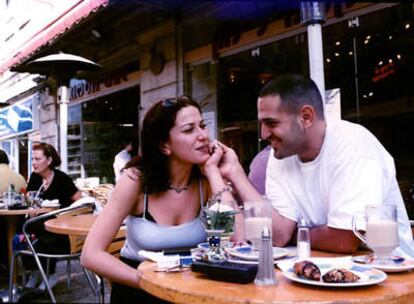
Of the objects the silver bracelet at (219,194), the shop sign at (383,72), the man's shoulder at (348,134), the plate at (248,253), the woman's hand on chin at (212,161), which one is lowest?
the plate at (248,253)

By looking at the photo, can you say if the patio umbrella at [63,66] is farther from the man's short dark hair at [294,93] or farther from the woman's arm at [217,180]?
the man's short dark hair at [294,93]

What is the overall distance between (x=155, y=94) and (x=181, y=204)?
535 centimetres

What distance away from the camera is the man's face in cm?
204

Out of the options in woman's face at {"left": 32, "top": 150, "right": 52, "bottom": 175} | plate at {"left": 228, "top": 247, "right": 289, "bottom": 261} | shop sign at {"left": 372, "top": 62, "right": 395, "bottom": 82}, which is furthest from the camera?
woman's face at {"left": 32, "top": 150, "right": 52, "bottom": 175}

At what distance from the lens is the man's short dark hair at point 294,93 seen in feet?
6.69

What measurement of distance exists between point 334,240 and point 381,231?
281 mm

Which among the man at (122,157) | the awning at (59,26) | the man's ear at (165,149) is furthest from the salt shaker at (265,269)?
the man at (122,157)

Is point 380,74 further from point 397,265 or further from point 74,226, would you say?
point 397,265

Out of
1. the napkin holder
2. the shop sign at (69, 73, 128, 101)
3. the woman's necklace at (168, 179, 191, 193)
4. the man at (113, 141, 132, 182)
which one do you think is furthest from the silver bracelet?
the shop sign at (69, 73, 128, 101)

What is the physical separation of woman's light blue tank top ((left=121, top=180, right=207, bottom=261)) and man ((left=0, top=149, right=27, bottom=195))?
3.82 metres

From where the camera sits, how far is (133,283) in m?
1.75

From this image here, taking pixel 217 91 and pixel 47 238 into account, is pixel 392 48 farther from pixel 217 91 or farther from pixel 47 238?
pixel 47 238

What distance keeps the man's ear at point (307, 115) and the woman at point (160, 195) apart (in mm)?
477

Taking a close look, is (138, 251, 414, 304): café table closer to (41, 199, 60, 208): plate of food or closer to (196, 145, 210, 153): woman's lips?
(196, 145, 210, 153): woman's lips
